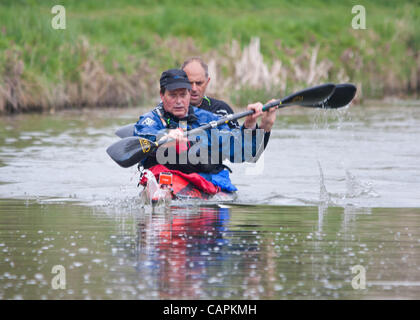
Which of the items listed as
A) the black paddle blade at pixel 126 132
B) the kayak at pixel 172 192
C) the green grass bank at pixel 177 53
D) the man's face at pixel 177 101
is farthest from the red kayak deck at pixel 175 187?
the green grass bank at pixel 177 53

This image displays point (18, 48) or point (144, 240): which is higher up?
point (18, 48)

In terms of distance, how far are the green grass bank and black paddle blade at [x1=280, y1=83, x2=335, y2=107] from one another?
39.2ft

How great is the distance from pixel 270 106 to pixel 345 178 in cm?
346

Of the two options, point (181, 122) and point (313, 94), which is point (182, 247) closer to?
point (181, 122)

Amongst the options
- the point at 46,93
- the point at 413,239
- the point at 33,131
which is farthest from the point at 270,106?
the point at 46,93

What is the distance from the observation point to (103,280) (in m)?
6.20

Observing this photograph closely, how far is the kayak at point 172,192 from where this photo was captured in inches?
377

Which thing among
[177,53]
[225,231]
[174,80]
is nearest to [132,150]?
[174,80]

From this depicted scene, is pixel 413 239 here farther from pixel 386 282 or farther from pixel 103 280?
pixel 103 280

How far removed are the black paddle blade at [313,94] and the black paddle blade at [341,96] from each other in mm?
339

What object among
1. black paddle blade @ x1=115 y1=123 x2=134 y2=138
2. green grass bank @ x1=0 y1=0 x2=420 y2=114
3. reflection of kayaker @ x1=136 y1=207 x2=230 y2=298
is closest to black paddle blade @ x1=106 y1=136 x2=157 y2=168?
reflection of kayaker @ x1=136 y1=207 x2=230 y2=298

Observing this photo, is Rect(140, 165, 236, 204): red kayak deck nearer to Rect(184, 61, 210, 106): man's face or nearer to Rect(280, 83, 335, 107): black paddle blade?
Rect(184, 61, 210, 106): man's face

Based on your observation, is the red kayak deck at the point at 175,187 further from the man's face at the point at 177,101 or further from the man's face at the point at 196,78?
the man's face at the point at 196,78

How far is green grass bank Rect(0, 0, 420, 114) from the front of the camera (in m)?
23.0
